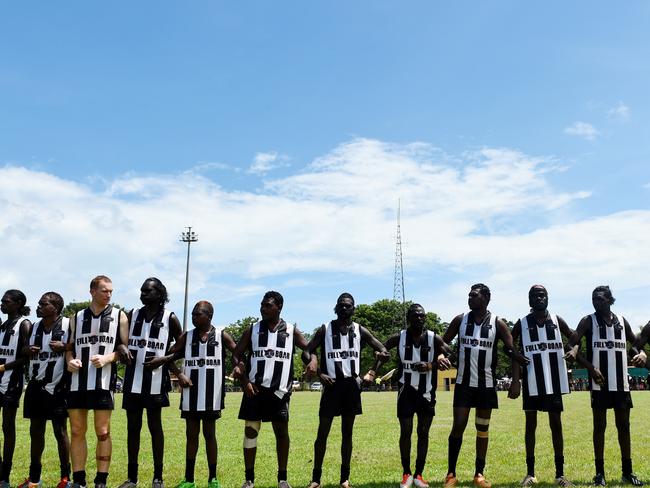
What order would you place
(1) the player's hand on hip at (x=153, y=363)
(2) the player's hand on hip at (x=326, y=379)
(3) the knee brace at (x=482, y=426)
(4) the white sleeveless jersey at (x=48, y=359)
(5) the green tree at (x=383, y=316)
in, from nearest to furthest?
(1) the player's hand on hip at (x=153, y=363) → (2) the player's hand on hip at (x=326, y=379) → (4) the white sleeveless jersey at (x=48, y=359) → (3) the knee brace at (x=482, y=426) → (5) the green tree at (x=383, y=316)

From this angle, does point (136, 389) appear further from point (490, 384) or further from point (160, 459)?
point (490, 384)

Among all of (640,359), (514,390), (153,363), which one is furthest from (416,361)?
(153,363)

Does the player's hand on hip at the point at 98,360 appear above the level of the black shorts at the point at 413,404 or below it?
above

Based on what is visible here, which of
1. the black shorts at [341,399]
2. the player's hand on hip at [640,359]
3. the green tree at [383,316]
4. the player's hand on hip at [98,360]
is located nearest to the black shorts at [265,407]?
the black shorts at [341,399]

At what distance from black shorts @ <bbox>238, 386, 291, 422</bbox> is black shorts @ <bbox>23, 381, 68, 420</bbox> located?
2.53 metres

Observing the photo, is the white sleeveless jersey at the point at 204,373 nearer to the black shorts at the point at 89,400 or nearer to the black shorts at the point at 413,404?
the black shorts at the point at 89,400

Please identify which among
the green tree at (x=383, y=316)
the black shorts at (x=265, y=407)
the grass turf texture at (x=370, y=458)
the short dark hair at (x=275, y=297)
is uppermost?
the green tree at (x=383, y=316)

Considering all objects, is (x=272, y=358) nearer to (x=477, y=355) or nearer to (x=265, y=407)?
(x=265, y=407)

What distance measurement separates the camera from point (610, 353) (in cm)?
1012

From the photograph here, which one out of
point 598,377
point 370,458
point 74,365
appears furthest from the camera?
A: point 370,458

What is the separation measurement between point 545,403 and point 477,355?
1180 millimetres

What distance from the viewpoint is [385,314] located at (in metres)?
106

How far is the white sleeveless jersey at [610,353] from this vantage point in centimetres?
1001

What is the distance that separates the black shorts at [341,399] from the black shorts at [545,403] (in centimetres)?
250
